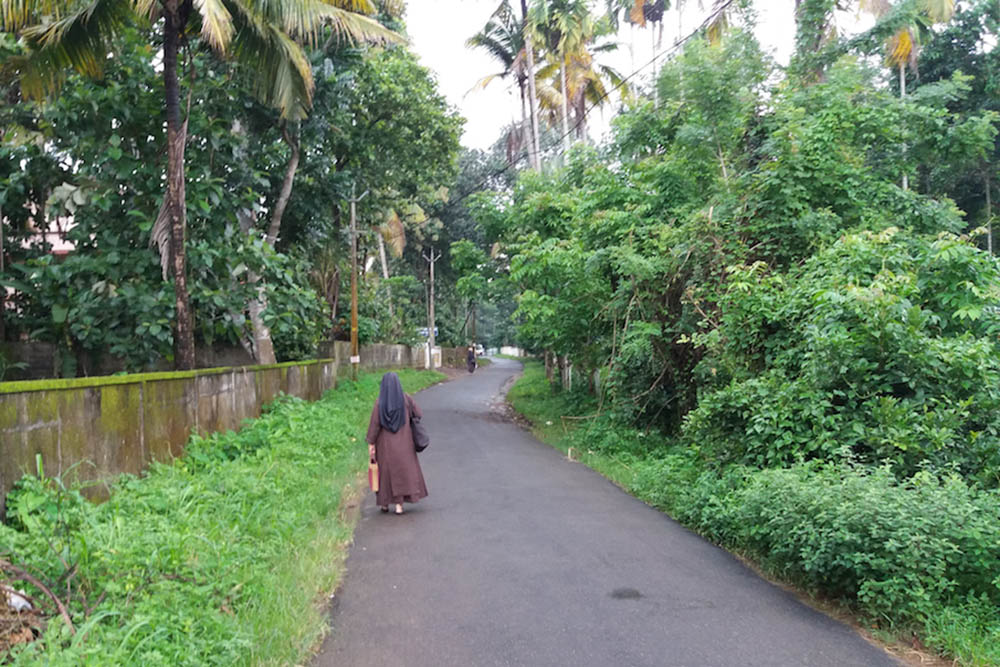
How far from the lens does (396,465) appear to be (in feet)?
25.6

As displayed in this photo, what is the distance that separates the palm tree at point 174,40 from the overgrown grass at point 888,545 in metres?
7.30

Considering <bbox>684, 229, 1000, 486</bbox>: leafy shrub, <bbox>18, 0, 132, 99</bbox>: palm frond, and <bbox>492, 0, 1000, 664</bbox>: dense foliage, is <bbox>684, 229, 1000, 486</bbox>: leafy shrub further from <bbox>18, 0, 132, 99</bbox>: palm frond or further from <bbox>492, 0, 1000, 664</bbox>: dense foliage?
<bbox>18, 0, 132, 99</bbox>: palm frond

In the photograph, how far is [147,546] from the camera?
449 centimetres

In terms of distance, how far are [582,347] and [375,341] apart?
2004cm

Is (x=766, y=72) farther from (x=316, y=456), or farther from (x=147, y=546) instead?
(x=147, y=546)

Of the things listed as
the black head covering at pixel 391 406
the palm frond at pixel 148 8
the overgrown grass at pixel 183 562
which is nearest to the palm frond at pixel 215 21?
the palm frond at pixel 148 8

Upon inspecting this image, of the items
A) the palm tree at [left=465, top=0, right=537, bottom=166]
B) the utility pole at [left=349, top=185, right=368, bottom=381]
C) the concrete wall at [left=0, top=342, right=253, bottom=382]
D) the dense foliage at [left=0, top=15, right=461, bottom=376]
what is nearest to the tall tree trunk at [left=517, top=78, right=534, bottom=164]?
the palm tree at [left=465, top=0, right=537, bottom=166]

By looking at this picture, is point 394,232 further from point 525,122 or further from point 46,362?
point 46,362

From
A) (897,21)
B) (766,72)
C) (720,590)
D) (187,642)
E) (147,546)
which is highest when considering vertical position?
(897,21)

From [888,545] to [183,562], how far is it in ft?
14.6

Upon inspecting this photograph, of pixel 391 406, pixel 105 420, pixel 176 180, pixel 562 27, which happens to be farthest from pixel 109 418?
pixel 562 27

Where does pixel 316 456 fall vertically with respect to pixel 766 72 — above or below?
below

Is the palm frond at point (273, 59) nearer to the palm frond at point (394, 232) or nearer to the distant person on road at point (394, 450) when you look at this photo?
the distant person on road at point (394, 450)

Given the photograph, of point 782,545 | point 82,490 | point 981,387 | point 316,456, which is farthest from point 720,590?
point 316,456
